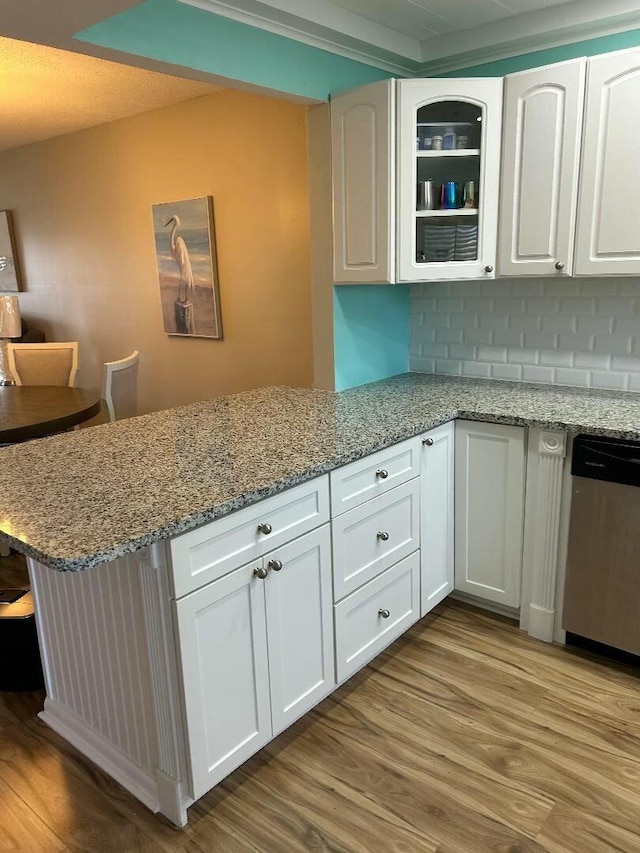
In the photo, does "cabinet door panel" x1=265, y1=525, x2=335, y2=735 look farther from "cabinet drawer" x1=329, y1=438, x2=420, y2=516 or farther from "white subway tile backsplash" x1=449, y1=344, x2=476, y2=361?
"white subway tile backsplash" x1=449, y1=344, x2=476, y2=361

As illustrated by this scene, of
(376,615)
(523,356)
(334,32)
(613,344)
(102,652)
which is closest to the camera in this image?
(102,652)

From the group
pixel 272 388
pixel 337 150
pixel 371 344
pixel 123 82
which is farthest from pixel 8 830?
pixel 123 82

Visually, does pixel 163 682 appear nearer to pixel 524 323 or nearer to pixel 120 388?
pixel 524 323

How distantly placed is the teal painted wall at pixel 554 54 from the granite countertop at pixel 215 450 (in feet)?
4.33

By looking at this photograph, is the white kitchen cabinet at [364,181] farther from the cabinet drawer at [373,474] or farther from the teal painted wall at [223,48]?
the cabinet drawer at [373,474]

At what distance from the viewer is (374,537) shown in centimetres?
217

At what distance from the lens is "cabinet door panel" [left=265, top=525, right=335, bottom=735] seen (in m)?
1.80

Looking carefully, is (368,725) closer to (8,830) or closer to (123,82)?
(8,830)

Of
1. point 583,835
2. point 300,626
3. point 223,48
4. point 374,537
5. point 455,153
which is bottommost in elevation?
point 583,835

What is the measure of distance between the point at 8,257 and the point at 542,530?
492 cm

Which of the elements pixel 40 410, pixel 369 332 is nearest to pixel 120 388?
pixel 40 410

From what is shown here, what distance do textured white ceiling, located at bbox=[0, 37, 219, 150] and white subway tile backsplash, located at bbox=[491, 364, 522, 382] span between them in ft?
6.90

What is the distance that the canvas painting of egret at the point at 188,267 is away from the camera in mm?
3732

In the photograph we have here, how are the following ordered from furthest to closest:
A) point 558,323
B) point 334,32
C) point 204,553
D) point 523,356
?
point 523,356 → point 558,323 → point 334,32 → point 204,553
